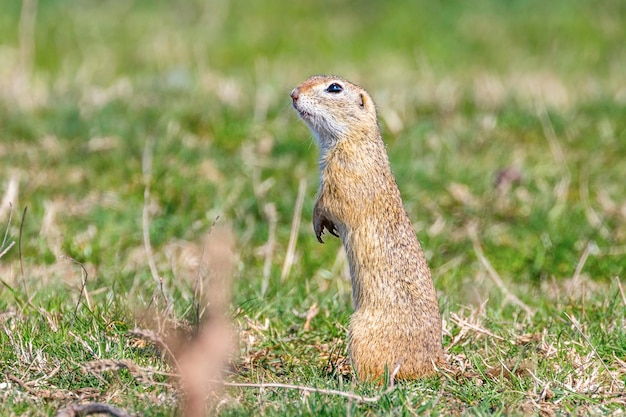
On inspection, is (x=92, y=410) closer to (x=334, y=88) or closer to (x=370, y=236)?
(x=370, y=236)

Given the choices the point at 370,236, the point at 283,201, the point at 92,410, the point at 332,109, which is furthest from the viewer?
the point at 283,201

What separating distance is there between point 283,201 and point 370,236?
227 cm

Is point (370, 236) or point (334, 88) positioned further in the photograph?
point (334, 88)

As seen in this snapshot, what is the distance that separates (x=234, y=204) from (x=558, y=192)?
81.0 inches

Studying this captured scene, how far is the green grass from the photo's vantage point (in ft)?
12.3

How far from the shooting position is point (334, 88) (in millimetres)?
4273

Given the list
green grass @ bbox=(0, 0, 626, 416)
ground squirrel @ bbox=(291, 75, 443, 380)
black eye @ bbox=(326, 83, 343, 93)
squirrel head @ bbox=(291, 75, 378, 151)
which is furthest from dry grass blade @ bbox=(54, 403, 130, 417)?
black eye @ bbox=(326, 83, 343, 93)

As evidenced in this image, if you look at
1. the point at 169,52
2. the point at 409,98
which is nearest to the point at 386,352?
the point at 409,98

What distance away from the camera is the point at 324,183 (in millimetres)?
4137

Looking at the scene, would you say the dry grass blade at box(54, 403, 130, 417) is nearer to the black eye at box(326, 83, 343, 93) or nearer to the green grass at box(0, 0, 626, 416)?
the green grass at box(0, 0, 626, 416)

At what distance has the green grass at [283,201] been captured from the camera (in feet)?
12.3

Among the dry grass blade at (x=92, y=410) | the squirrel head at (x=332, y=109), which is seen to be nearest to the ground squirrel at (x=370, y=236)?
the squirrel head at (x=332, y=109)

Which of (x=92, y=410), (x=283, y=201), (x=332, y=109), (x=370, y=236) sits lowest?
(x=283, y=201)

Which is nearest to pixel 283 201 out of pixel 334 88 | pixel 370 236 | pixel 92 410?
pixel 334 88
